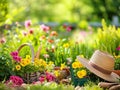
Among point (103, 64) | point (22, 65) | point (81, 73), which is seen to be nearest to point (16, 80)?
point (22, 65)

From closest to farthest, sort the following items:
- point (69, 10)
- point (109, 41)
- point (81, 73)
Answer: point (81, 73) < point (109, 41) < point (69, 10)

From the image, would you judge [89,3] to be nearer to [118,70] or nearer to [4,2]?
[4,2]

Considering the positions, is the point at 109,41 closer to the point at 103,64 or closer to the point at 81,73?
the point at 103,64

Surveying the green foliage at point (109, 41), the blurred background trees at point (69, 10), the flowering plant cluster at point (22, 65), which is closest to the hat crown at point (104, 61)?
the flowering plant cluster at point (22, 65)

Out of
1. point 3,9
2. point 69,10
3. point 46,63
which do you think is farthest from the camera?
point 69,10

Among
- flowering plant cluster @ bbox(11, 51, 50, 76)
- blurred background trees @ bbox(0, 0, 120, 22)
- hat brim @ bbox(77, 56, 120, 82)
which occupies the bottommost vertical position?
hat brim @ bbox(77, 56, 120, 82)

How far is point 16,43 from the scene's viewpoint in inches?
322

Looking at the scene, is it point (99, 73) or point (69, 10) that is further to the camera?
point (69, 10)

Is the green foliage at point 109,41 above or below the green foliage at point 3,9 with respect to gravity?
below

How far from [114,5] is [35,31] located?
10493 millimetres

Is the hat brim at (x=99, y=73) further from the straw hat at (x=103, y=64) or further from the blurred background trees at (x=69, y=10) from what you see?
the blurred background trees at (x=69, y=10)

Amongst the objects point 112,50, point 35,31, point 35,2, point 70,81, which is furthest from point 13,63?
point 35,2

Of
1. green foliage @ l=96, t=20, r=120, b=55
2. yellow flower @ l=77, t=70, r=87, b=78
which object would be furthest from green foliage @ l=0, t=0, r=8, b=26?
yellow flower @ l=77, t=70, r=87, b=78

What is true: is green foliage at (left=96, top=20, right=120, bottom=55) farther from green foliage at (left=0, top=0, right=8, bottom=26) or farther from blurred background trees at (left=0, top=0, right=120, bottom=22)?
blurred background trees at (left=0, top=0, right=120, bottom=22)
